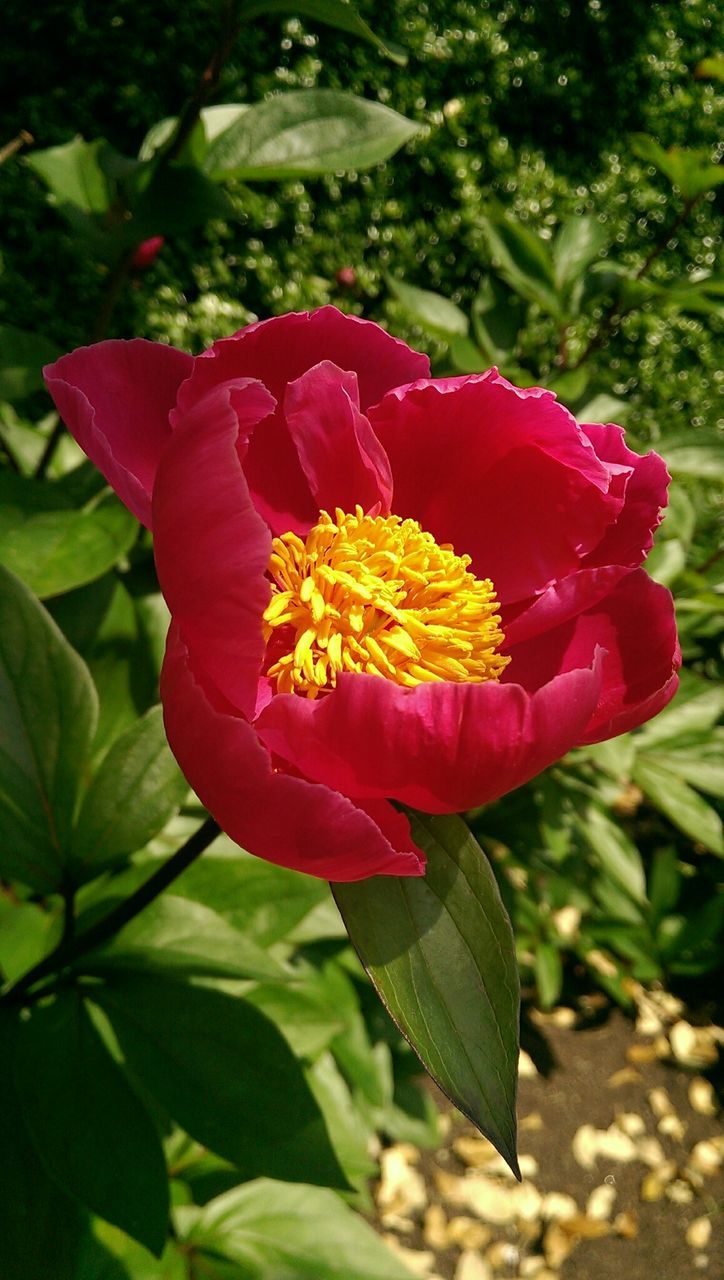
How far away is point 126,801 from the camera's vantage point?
899 millimetres

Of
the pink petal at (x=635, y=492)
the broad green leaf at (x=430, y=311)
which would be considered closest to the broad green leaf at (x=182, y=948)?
the pink petal at (x=635, y=492)

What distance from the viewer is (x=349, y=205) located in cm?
265

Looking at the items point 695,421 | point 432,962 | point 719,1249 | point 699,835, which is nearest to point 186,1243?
point 432,962

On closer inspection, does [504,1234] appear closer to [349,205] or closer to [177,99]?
[349,205]

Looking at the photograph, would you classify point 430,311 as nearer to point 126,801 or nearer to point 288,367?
point 288,367

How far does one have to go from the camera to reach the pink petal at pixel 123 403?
62 centimetres

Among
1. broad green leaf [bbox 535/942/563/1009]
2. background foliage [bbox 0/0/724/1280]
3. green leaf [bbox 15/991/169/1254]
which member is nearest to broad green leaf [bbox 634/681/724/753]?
background foliage [bbox 0/0/724/1280]

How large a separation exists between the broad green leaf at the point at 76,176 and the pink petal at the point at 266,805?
0.92m

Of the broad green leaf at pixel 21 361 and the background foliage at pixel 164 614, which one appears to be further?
the broad green leaf at pixel 21 361

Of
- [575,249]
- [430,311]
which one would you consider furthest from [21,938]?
[575,249]

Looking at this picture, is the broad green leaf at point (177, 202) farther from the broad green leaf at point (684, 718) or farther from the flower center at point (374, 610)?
the broad green leaf at point (684, 718)

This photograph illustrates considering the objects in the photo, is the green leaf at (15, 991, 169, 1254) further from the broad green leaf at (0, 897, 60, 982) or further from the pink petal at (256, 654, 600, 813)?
the pink petal at (256, 654, 600, 813)

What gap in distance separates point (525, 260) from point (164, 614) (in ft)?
2.68

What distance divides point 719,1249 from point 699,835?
46.4 inches
